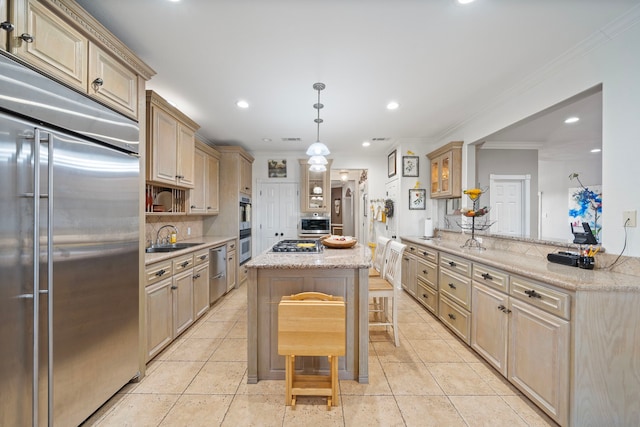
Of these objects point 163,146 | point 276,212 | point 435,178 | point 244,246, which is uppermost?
point 163,146

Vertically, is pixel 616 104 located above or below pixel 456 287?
above

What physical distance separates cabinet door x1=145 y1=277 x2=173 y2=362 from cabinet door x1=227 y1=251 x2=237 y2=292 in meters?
1.58

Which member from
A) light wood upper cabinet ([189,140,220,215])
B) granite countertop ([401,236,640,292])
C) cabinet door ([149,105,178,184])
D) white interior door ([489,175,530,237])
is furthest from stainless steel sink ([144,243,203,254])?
white interior door ([489,175,530,237])

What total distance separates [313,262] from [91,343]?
1.46 metres

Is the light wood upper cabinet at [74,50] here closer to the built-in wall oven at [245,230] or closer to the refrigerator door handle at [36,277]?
the refrigerator door handle at [36,277]

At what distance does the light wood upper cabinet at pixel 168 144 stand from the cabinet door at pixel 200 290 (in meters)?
1.07

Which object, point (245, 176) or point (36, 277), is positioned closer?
point (36, 277)

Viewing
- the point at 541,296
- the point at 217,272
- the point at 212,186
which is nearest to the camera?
the point at 541,296

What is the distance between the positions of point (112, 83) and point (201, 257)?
2028mm

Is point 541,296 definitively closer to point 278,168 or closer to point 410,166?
point 410,166

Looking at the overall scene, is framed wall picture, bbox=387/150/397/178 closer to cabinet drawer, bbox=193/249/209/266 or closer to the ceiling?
the ceiling

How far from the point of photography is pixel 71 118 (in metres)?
1.48

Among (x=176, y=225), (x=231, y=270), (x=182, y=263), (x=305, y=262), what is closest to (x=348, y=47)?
(x=305, y=262)

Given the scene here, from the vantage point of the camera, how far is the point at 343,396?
1.90 m
